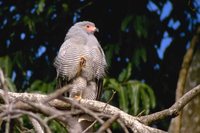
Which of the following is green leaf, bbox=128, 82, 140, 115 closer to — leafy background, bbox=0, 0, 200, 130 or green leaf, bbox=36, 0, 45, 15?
leafy background, bbox=0, 0, 200, 130

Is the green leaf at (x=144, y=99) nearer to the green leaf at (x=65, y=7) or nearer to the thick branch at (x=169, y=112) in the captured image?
the green leaf at (x=65, y=7)

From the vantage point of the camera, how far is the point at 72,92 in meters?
5.65

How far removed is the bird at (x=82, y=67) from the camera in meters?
5.55

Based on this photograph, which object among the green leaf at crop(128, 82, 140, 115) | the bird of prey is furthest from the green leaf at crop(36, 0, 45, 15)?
the green leaf at crop(128, 82, 140, 115)

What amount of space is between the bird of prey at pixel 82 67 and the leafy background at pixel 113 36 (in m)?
1.11

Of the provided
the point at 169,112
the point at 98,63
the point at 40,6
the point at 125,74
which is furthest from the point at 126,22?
the point at 169,112

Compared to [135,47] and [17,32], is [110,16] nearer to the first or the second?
[135,47]

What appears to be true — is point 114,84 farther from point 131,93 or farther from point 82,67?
point 82,67

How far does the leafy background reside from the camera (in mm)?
6965

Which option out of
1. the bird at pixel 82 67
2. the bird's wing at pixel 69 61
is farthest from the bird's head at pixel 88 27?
the bird's wing at pixel 69 61

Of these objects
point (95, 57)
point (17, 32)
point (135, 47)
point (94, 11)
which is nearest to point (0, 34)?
point (17, 32)

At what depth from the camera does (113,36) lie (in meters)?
7.21

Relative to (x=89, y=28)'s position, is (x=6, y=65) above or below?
below

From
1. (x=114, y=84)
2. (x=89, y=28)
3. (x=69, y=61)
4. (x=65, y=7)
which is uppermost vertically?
(x=65, y=7)
